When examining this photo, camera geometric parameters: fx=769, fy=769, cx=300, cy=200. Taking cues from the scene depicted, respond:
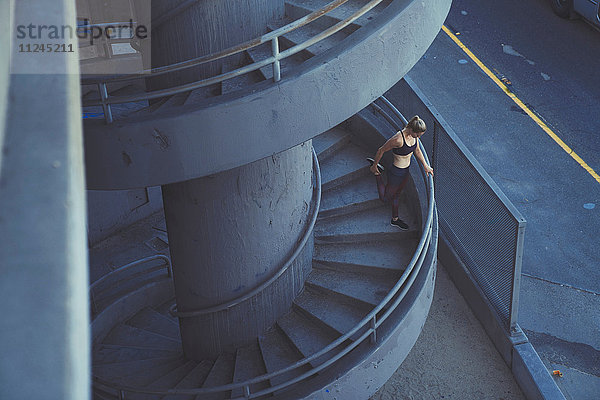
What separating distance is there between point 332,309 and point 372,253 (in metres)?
0.97

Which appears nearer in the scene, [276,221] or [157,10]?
[157,10]

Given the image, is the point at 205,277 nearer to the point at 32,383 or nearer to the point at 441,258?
the point at 441,258

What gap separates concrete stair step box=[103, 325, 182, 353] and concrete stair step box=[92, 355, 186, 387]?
623mm

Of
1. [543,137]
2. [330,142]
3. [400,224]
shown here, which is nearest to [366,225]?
[400,224]

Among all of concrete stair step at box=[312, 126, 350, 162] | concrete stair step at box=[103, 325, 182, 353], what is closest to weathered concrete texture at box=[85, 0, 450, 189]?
concrete stair step at box=[312, 126, 350, 162]

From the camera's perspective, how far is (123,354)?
10.5 metres

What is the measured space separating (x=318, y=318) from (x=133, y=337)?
3.52 metres

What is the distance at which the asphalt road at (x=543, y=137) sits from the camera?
35.7 feet

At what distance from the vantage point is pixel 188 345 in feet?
30.6

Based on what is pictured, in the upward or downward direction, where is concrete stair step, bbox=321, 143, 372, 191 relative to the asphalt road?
upward

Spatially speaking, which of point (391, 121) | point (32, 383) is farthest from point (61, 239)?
point (391, 121)

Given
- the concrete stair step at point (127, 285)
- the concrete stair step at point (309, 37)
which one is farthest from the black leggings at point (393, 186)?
the concrete stair step at point (127, 285)

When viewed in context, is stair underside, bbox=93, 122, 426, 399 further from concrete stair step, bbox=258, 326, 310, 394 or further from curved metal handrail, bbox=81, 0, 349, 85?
curved metal handrail, bbox=81, 0, 349, 85

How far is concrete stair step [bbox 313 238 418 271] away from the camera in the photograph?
942 cm
